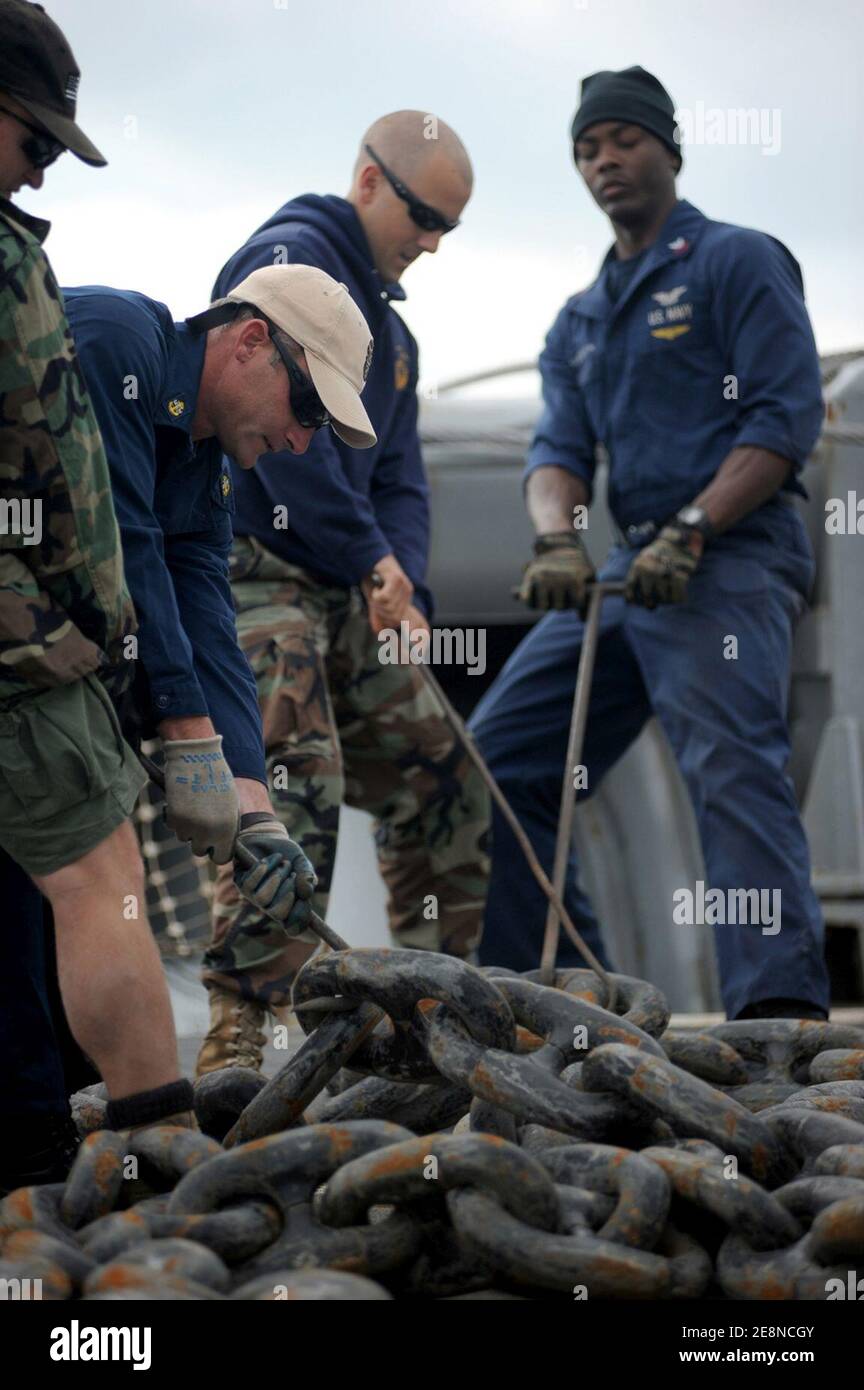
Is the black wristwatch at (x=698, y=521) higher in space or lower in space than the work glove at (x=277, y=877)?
higher

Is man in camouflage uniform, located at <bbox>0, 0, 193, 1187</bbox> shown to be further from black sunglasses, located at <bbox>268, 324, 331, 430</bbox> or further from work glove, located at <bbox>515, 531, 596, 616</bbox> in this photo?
work glove, located at <bbox>515, 531, 596, 616</bbox>

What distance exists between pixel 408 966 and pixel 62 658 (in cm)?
54

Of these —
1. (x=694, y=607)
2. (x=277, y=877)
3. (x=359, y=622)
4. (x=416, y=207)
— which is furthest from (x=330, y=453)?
(x=277, y=877)

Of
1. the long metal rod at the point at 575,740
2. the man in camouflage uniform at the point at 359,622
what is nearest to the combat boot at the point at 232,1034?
the man in camouflage uniform at the point at 359,622

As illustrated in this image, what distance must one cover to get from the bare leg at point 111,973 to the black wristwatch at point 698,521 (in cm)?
200

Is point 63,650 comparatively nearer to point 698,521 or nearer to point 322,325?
point 322,325

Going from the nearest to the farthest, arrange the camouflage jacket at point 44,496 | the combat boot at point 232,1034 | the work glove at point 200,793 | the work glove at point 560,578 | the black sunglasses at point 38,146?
the camouflage jacket at point 44,496, the black sunglasses at point 38,146, the work glove at point 200,793, the combat boot at point 232,1034, the work glove at point 560,578

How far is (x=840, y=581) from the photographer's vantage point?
5.88 meters

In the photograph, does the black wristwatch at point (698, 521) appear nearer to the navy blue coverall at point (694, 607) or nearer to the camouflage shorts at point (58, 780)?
the navy blue coverall at point (694, 607)

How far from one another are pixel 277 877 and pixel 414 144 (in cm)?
185

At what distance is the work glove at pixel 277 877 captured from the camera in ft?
8.16

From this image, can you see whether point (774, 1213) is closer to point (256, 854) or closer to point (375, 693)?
point (256, 854)

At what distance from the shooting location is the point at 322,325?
101 inches

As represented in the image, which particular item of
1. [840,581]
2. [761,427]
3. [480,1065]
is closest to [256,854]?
[480,1065]
